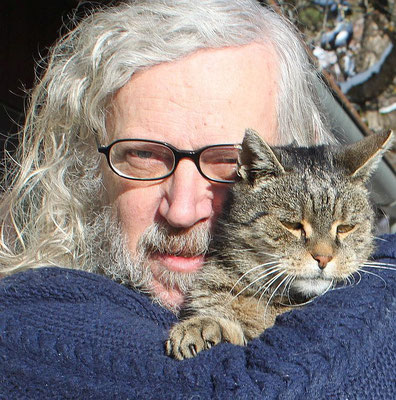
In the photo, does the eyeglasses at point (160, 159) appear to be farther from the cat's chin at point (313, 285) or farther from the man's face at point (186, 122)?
the cat's chin at point (313, 285)

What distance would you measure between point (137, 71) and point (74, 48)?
1.84 feet

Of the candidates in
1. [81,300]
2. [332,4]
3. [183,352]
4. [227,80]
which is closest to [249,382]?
[183,352]

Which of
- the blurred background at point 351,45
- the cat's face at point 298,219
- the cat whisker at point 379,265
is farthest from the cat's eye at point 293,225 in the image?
the blurred background at point 351,45

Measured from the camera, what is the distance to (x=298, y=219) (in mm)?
1627

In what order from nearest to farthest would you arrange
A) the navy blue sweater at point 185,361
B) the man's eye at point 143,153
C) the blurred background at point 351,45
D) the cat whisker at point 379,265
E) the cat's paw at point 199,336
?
the navy blue sweater at point 185,361 → the cat's paw at point 199,336 → the cat whisker at point 379,265 → the man's eye at point 143,153 → the blurred background at point 351,45

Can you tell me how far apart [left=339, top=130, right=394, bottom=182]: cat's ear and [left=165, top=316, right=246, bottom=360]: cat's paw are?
0.64 metres

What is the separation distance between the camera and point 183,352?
136 centimetres

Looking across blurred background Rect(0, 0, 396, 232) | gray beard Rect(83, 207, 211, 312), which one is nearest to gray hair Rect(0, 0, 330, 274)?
gray beard Rect(83, 207, 211, 312)

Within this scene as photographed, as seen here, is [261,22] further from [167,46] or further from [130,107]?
[130,107]

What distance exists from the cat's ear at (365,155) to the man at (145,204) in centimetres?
26

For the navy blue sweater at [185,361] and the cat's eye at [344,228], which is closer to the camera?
the navy blue sweater at [185,361]

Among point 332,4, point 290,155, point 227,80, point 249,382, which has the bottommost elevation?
point 332,4

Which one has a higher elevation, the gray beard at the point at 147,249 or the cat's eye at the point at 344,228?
the cat's eye at the point at 344,228

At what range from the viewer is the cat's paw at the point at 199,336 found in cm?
137
